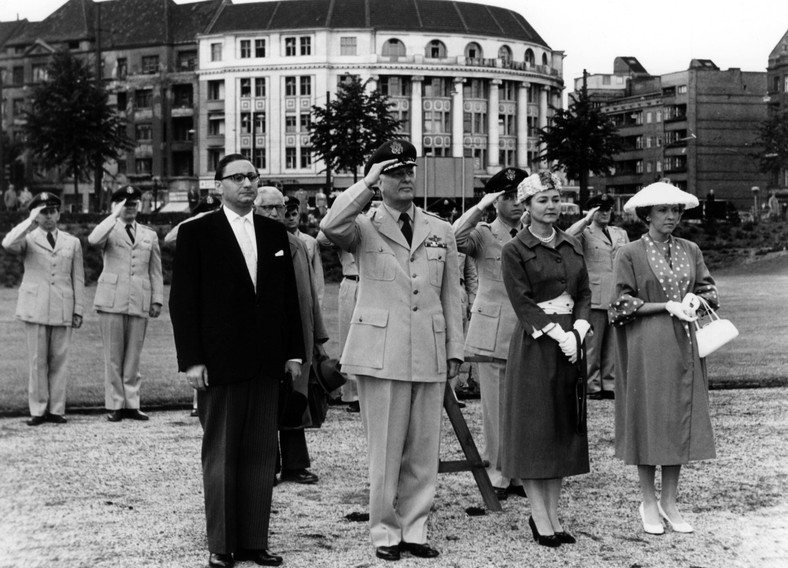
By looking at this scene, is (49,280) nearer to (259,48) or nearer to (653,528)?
(653,528)

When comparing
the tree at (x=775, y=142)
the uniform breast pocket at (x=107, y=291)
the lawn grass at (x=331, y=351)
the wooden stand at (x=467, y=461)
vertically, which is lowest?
the lawn grass at (x=331, y=351)

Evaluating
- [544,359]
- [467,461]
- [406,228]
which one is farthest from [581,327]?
[467,461]

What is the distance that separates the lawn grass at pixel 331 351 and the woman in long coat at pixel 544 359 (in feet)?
23.4

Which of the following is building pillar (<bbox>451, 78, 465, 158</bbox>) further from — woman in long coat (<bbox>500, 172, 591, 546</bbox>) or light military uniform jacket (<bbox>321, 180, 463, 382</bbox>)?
light military uniform jacket (<bbox>321, 180, 463, 382</bbox>)

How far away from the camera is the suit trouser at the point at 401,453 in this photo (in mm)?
6379

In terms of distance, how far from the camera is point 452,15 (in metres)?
96.1

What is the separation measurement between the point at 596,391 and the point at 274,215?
5.73m

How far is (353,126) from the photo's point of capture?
→ 65.5 metres

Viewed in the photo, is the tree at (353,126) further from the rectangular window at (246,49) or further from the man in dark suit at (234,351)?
the man in dark suit at (234,351)

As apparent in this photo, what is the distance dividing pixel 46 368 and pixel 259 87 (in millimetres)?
84473

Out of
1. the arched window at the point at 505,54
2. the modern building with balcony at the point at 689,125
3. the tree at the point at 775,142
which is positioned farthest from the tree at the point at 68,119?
the arched window at the point at 505,54

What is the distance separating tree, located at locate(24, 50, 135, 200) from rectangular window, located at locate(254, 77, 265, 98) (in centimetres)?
3984

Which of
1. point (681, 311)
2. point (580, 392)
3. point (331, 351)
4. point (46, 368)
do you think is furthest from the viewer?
point (331, 351)

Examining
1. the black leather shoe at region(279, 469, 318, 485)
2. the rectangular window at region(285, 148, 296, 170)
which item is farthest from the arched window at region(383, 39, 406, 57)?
the black leather shoe at region(279, 469, 318, 485)
